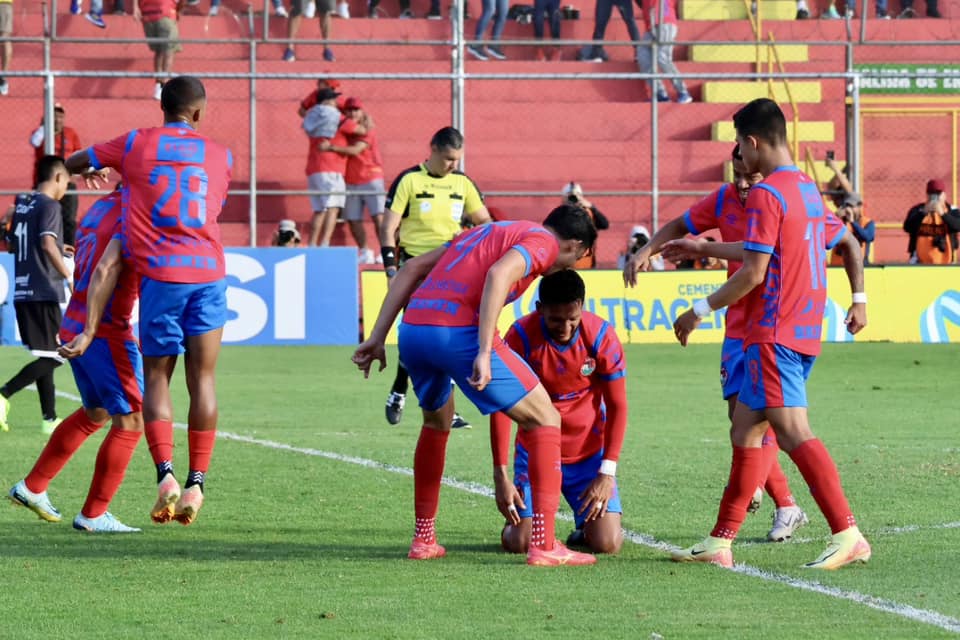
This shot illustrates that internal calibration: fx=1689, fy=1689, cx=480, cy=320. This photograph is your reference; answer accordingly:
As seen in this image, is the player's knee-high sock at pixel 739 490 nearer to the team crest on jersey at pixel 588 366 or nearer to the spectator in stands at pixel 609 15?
the team crest on jersey at pixel 588 366

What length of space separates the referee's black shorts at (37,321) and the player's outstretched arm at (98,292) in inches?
212

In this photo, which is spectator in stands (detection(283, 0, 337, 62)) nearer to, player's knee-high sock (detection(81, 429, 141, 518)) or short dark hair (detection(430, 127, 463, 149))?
short dark hair (detection(430, 127, 463, 149))

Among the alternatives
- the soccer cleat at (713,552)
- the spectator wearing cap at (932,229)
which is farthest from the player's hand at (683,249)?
the spectator wearing cap at (932,229)

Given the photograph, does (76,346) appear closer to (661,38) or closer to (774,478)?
(774,478)

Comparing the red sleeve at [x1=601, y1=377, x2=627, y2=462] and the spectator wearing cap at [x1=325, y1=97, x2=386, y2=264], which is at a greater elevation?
the spectator wearing cap at [x1=325, y1=97, x2=386, y2=264]

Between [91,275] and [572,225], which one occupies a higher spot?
[572,225]

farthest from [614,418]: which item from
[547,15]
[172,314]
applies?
[547,15]

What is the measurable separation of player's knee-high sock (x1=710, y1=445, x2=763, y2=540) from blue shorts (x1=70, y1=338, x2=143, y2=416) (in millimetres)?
2910

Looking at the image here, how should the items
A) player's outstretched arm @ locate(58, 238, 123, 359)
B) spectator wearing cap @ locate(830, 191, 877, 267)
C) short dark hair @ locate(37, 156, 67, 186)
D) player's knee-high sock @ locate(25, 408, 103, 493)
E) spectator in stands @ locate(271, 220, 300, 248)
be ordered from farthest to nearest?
1. spectator in stands @ locate(271, 220, 300, 248)
2. spectator wearing cap @ locate(830, 191, 877, 267)
3. short dark hair @ locate(37, 156, 67, 186)
4. player's knee-high sock @ locate(25, 408, 103, 493)
5. player's outstretched arm @ locate(58, 238, 123, 359)

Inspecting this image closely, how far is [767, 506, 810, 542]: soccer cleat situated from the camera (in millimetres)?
7906

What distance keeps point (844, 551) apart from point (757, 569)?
367 millimetres

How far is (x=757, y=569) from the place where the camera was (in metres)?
7.07

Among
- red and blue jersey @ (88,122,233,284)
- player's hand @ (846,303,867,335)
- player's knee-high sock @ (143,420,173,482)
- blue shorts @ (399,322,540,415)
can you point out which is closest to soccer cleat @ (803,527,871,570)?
player's hand @ (846,303,867,335)

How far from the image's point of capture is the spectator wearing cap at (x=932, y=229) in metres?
22.6
